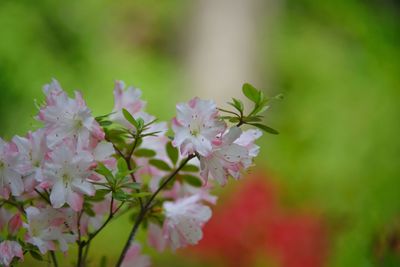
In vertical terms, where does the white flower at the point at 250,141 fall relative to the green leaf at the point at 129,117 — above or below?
below

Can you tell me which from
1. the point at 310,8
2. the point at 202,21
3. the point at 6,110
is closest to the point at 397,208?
the point at 6,110

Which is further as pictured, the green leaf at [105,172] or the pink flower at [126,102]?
the pink flower at [126,102]

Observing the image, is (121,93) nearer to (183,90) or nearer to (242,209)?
(242,209)

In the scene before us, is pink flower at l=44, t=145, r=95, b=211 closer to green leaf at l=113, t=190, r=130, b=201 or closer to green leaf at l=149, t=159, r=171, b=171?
green leaf at l=113, t=190, r=130, b=201

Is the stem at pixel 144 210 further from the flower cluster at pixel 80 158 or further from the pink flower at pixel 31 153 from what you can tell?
the pink flower at pixel 31 153

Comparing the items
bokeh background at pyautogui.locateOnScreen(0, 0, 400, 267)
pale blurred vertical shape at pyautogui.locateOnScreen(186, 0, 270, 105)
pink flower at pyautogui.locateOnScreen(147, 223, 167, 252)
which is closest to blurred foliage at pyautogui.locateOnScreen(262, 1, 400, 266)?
bokeh background at pyautogui.locateOnScreen(0, 0, 400, 267)

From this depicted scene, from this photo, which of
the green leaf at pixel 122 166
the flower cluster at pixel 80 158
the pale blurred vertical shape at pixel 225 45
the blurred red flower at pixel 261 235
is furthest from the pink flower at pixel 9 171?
the pale blurred vertical shape at pixel 225 45
